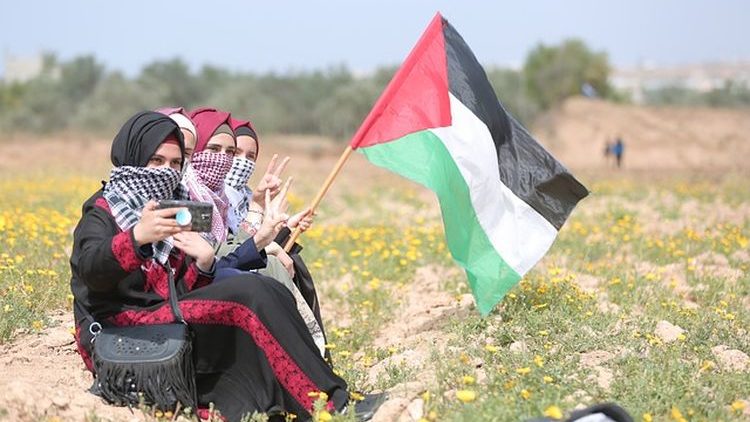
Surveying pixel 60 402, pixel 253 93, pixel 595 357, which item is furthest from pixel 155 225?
pixel 253 93

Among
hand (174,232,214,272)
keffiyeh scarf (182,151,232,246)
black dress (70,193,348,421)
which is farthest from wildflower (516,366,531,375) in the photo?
keffiyeh scarf (182,151,232,246)

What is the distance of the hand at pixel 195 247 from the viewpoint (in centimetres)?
410

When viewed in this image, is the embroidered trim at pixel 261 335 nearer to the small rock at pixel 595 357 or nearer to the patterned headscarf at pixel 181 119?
the patterned headscarf at pixel 181 119

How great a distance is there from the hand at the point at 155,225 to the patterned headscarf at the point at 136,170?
320 millimetres

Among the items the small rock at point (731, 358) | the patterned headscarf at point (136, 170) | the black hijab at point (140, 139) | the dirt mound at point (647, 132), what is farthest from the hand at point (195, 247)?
the dirt mound at point (647, 132)

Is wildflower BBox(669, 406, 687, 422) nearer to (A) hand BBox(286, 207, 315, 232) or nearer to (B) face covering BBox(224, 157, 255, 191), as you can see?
(A) hand BBox(286, 207, 315, 232)

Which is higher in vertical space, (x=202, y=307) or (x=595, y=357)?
(x=595, y=357)

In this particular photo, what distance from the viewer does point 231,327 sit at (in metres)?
4.04

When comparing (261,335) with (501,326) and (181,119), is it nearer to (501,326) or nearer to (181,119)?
(181,119)

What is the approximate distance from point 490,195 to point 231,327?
1.74 metres

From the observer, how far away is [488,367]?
4258mm

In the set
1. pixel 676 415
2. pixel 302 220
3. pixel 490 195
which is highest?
pixel 490 195

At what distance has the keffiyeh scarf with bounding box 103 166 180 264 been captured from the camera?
13.1 feet

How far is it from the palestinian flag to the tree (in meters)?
54.4
